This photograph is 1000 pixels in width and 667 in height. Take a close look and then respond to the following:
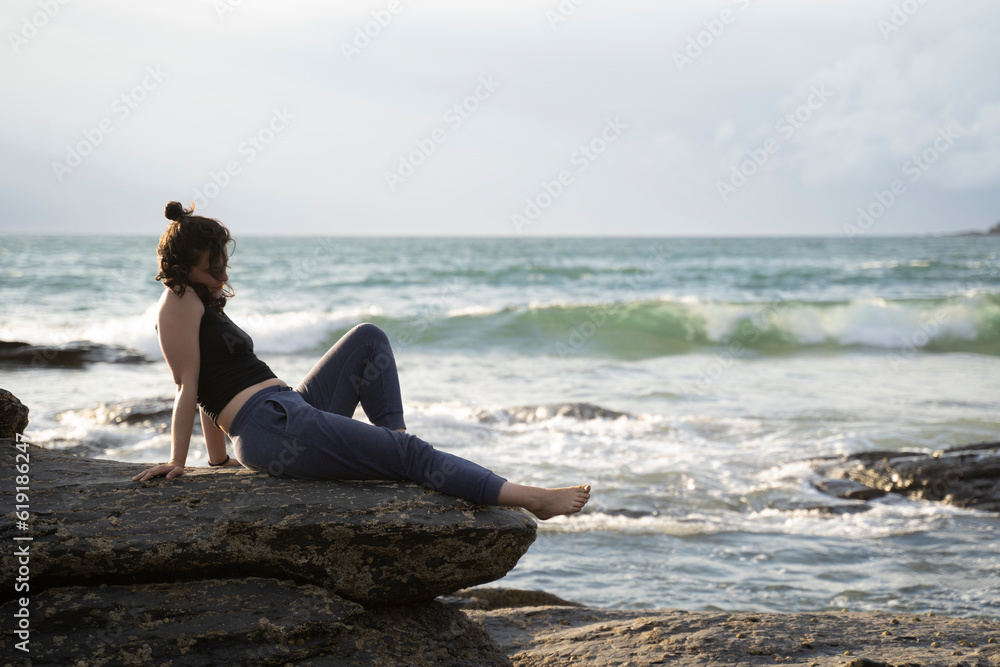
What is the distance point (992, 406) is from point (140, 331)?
17.1m

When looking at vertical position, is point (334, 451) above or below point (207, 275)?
below

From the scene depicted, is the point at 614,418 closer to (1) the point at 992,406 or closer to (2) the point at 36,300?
(1) the point at 992,406

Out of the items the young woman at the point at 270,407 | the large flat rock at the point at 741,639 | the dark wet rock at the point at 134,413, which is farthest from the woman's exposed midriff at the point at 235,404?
the dark wet rock at the point at 134,413

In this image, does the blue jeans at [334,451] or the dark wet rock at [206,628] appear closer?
the dark wet rock at [206,628]

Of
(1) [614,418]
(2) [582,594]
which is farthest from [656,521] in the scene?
(1) [614,418]

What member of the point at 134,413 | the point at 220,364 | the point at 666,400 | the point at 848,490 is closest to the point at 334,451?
the point at 220,364

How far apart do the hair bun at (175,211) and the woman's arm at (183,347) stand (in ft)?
1.19

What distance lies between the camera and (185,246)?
11.8 feet

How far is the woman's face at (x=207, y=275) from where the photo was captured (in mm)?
3631

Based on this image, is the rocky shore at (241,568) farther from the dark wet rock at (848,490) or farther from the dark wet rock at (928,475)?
the dark wet rock at (928,475)

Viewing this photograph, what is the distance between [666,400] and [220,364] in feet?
28.8

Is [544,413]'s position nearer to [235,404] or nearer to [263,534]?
[235,404]

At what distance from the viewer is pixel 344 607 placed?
123 inches

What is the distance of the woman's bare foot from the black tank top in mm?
1359
